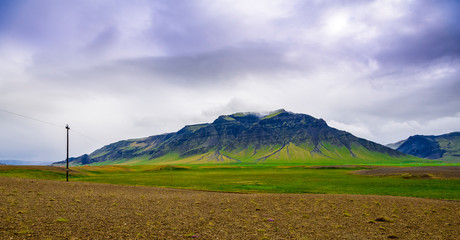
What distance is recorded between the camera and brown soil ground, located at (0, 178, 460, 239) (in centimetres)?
1534

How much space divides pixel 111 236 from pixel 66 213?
655cm

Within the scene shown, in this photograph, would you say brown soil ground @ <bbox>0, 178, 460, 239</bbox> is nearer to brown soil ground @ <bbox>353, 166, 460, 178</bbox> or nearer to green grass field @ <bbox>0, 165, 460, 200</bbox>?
green grass field @ <bbox>0, 165, 460, 200</bbox>

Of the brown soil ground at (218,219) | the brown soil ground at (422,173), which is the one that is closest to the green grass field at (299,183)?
the brown soil ground at (422,173)

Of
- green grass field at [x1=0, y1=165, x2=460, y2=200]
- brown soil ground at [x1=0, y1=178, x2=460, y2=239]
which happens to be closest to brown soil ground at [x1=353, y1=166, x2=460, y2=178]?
green grass field at [x1=0, y1=165, x2=460, y2=200]

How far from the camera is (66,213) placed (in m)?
18.6

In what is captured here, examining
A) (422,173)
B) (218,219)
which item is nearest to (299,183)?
(218,219)

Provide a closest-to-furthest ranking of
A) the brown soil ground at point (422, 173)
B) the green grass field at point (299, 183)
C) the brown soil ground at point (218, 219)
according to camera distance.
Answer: the brown soil ground at point (218, 219) < the green grass field at point (299, 183) < the brown soil ground at point (422, 173)

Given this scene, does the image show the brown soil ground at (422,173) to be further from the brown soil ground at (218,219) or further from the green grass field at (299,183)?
the brown soil ground at (218,219)

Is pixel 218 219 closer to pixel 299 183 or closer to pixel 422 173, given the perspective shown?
pixel 299 183

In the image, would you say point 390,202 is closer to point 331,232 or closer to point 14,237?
point 331,232

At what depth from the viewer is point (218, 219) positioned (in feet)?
65.1

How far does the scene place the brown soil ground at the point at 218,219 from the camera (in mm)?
15336

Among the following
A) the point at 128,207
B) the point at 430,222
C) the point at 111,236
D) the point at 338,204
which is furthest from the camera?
the point at 338,204

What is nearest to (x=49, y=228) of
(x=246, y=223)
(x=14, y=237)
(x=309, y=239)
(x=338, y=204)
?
(x=14, y=237)
